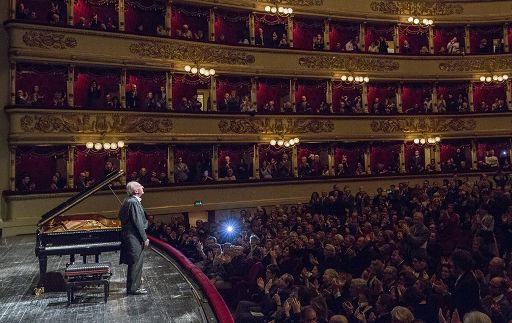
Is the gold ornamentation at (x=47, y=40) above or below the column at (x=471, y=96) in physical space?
above

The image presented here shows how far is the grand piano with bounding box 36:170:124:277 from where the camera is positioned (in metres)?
7.59

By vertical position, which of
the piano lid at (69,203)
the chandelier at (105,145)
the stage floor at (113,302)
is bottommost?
the stage floor at (113,302)

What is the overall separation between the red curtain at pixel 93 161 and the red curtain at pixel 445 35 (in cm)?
1728

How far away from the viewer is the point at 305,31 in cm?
2114

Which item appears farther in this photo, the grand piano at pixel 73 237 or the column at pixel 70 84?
the column at pixel 70 84

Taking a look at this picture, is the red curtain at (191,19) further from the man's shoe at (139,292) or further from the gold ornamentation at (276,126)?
the man's shoe at (139,292)

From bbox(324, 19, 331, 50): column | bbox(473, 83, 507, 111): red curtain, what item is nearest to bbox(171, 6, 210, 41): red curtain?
bbox(324, 19, 331, 50): column

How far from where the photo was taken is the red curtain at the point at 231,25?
19.3 metres

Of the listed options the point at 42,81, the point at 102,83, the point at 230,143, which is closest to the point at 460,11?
the point at 230,143

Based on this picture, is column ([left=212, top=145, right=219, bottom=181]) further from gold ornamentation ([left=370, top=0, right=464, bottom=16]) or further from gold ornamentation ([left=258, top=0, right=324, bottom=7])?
gold ornamentation ([left=370, top=0, right=464, bottom=16])

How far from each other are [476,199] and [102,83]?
45.3 ft

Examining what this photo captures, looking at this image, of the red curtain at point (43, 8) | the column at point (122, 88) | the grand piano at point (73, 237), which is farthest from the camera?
the column at point (122, 88)

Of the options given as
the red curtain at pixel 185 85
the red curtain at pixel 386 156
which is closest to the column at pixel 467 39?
the red curtain at pixel 386 156

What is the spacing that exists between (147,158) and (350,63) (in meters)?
10.5
